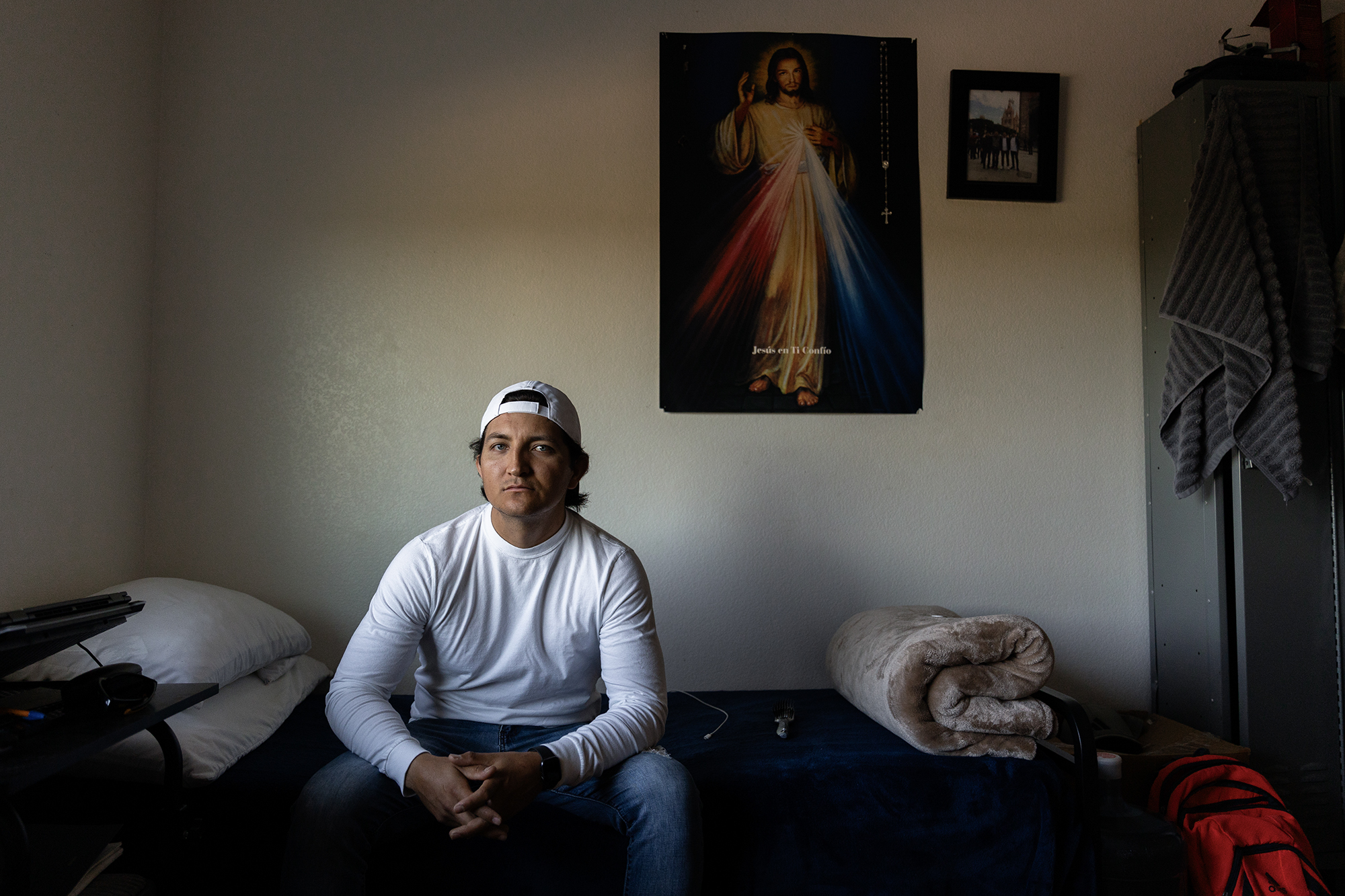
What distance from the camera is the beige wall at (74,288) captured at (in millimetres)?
1802

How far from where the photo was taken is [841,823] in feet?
5.56

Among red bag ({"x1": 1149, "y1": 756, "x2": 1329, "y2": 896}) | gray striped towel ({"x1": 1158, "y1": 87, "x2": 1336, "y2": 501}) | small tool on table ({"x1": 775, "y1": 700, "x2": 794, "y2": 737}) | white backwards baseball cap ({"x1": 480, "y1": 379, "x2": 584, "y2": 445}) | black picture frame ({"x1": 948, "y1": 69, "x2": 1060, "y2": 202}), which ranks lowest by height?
red bag ({"x1": 1149, "y1": 756, "x2": 1329, "y2": 896})

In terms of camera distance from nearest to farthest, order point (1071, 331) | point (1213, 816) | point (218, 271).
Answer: point (1213, 816)
point (218, 271)
point (1071, 331)

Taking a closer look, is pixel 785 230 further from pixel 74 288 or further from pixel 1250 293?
pixel 74 288

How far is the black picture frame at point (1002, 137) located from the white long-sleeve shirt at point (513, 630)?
5.48 ft

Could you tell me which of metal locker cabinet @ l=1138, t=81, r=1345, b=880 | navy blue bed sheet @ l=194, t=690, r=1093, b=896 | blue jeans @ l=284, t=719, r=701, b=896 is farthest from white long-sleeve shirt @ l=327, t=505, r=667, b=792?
metal locker cabinet @ l=1138, t=81, r=1345, b=880

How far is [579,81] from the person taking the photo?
2430mm

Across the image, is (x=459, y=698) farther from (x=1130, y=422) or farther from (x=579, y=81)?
(x=1130, y=422)

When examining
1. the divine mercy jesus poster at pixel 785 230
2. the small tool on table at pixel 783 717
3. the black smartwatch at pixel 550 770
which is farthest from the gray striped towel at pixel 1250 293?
the black smartwatch at pixel 550 770

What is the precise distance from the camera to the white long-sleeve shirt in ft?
5.52

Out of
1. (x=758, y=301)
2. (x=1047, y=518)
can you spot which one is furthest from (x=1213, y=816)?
(x=758, y=301)

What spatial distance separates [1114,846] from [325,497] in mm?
2216

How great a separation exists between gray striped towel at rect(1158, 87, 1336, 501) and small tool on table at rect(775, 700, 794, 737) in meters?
1.27

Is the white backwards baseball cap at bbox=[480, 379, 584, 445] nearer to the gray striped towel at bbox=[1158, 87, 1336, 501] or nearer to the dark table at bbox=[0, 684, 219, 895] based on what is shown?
the dark table at bbox=[0, 684, 219, 895]
